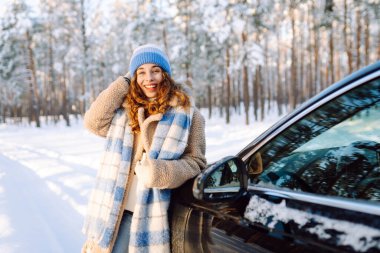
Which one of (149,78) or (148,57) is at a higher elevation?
(148,57)

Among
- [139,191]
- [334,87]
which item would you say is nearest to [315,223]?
[334,87]

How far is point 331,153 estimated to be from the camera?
1847 millimetres

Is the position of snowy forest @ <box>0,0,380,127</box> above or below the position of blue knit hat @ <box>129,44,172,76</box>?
above

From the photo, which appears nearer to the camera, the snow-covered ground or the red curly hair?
the red curly hair

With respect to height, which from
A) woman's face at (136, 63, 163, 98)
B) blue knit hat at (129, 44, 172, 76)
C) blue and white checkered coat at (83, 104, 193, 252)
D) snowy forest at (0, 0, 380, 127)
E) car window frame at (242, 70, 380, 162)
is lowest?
blue and white checkered coat at (83, 104, 193, 252)

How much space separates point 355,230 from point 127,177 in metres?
1.52

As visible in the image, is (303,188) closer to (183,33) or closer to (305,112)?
(305,112)

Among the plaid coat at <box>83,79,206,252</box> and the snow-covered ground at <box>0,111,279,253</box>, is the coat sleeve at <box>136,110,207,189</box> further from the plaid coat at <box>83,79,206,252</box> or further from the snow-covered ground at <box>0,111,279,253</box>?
the snow-covered ground at <box>0,111,279,253</box>

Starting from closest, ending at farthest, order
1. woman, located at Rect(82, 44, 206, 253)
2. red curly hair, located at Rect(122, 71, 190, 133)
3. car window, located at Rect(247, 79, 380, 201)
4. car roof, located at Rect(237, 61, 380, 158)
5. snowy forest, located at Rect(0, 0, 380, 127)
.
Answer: car roof, located at Rect(237, 61, 380, 158)
car window, located at Rect(247, 79, 380, 201)
woman, located at Rect(82, 44, 206, 253)
red curly hair, located at Rect(122, 71, 190, 133)
snowy forest, located at Rect(0, 0, 380, 127)

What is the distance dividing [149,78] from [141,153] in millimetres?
533

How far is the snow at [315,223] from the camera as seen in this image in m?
1.11

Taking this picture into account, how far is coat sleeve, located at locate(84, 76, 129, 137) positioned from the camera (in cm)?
243

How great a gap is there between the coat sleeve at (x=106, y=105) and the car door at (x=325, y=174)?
1.05 metres

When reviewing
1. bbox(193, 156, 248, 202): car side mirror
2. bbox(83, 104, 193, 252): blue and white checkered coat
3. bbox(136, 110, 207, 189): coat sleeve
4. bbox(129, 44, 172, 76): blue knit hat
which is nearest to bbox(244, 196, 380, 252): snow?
bbox(193, 156, 248, 202): car side mirror
